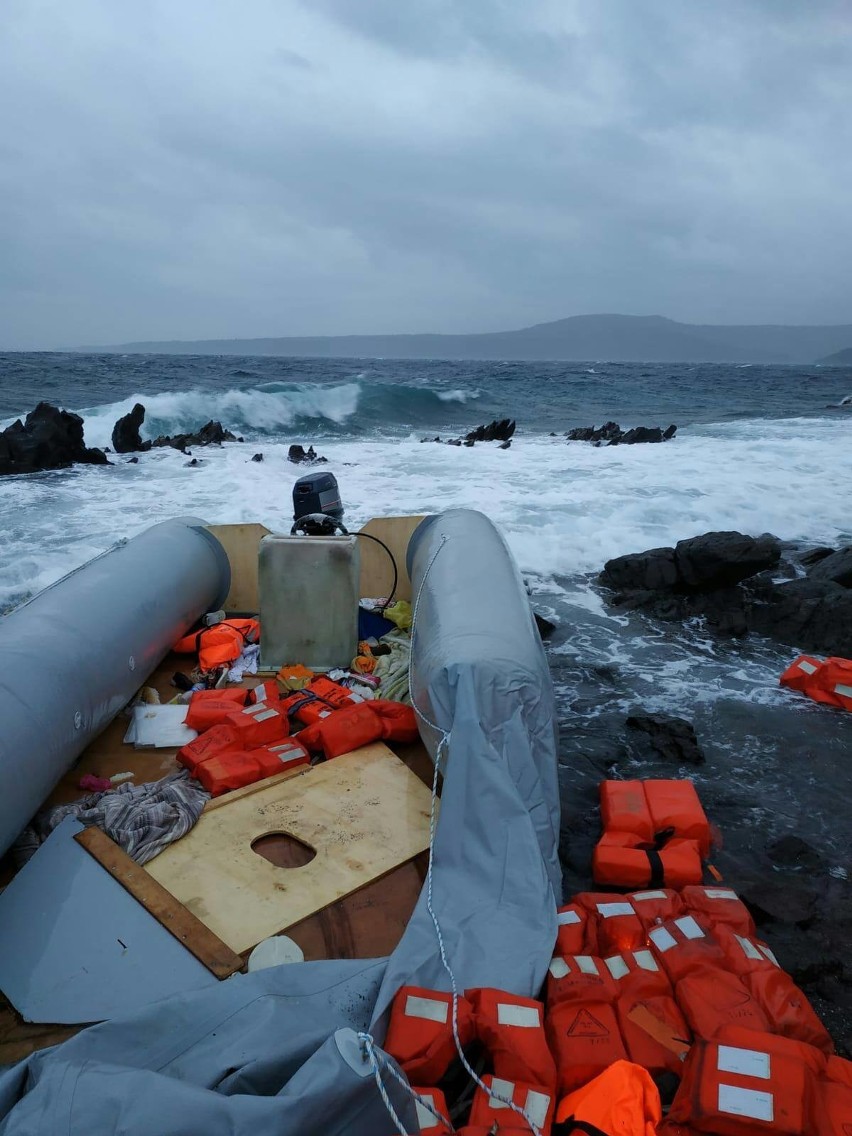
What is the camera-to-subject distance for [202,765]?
11.1 feet

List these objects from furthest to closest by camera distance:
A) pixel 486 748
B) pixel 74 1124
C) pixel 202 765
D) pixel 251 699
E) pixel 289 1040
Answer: pixel 251 699
pixel 202 765
pixel 486 748
pixel 289 1040
pixel 74 1124

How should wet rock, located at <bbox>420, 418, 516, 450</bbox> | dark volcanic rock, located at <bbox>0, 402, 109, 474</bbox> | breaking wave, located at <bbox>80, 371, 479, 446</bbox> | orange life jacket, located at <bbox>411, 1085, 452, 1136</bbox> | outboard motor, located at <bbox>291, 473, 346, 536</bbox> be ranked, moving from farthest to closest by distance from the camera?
1. breaking wave, located at <bbox>80, 371, 479, 446</bbox>
2. wet rock, located at <bbox>420, 418, 516, 450</bbox>
3. dark volcanic rock, located at <bbox>0, 402, 109, 474</bbox>
4. outboard motor, located at <bbox>291, 473, 346, 536</bbox>
5. orange life jacket, located at <bbox>411, 1085, 452, 1136</bbox>

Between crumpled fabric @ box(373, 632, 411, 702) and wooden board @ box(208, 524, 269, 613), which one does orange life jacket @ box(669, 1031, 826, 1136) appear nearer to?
crumpled fabric @ box(373, 632, 411, 702)

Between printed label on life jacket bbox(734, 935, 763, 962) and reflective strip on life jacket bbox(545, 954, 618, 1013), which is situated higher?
reflective strip on life jacket bbox(545, 954, 618, 1013)

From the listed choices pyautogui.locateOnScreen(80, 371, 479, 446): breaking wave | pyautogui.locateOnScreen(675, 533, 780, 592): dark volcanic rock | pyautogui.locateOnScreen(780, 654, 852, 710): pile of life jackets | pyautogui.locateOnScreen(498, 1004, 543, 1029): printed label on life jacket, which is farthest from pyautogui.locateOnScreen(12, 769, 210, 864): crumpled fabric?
pyautogui.locateOnScreen(80, 371, 479, 446): breaking wave

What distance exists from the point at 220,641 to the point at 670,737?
9.92 feet

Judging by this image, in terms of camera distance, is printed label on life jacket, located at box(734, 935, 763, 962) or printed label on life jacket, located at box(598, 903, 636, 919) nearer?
printed label on life jacket, located at box(734, 935, 763, 962)

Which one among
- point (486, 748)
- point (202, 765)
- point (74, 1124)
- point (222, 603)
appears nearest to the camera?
point (74, 1124)

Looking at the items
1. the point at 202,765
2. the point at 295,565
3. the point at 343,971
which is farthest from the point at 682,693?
the point at 343,971

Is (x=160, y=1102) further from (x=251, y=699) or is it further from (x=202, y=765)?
(x=251, y=699)

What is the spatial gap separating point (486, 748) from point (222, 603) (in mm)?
3157

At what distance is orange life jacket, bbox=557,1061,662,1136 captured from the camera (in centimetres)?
181

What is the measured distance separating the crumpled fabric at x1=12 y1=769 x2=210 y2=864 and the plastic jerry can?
4.60 feet

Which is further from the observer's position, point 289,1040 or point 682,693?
point 682,693
